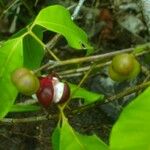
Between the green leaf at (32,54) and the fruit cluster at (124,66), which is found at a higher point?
the fruit cluster at (124,66)

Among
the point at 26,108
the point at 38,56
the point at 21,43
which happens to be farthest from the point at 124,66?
the point at 26,108

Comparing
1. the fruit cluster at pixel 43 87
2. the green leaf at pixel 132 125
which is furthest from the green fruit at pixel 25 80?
the green leaf at pixel 132 125

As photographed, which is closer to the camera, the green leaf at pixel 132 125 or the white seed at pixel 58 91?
the green leaf at pixel 132 125

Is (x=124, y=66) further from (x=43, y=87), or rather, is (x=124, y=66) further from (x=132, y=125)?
(x=132, y=125)

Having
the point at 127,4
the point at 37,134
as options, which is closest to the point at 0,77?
the point at 37,134

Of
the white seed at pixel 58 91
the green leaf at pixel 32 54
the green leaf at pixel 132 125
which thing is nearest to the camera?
the green leaf at pixel 132 125

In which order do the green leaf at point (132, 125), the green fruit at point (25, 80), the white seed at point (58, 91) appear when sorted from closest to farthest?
the green leaf at point (132, 125) → the green fruit at point (25, 80) → the white seed at point (58, 91)

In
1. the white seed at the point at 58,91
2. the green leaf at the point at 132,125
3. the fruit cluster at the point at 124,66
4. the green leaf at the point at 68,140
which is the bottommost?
the green leaf at the point at 68,140

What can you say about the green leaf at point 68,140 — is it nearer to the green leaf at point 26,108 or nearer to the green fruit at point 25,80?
the green fruit at point 25,80

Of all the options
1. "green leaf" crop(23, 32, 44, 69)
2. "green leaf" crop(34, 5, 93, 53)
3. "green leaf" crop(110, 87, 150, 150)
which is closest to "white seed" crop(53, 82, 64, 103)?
"green leaf" crop(34, 5, 93, 53)
